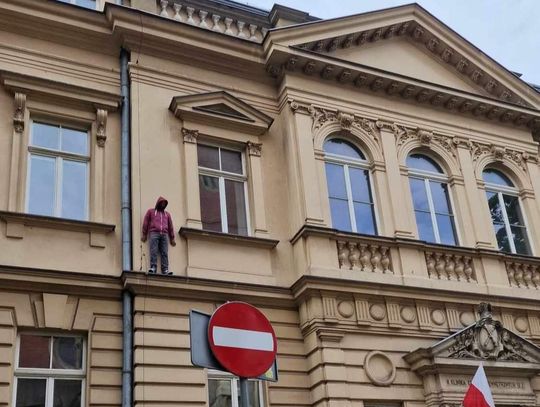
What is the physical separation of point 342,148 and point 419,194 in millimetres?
1752

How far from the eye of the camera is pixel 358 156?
13.4m

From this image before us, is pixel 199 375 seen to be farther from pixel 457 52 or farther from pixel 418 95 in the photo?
pixel 457 52

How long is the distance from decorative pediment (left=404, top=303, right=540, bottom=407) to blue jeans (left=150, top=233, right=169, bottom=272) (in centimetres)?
409

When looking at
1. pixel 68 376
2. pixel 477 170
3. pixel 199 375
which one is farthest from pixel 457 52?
pixel 68 376

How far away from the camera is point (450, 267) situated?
12664mm

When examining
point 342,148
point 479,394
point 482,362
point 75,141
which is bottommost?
point 479,394

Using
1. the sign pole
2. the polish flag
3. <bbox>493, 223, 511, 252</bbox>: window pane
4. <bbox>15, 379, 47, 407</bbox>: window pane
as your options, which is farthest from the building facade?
the sign pole

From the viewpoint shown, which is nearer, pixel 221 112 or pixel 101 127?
pixel 101 127

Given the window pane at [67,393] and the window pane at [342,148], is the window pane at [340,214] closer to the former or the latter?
the window pane at [342,148]

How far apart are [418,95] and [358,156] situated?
1995mm

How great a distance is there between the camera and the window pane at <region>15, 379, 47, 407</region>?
9.34 meters

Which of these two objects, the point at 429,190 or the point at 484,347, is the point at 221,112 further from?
the point at 484,347

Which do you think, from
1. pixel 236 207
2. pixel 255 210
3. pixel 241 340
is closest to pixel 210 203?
pixel 236 207

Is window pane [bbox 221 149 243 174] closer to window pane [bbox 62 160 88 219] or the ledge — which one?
the ledge
